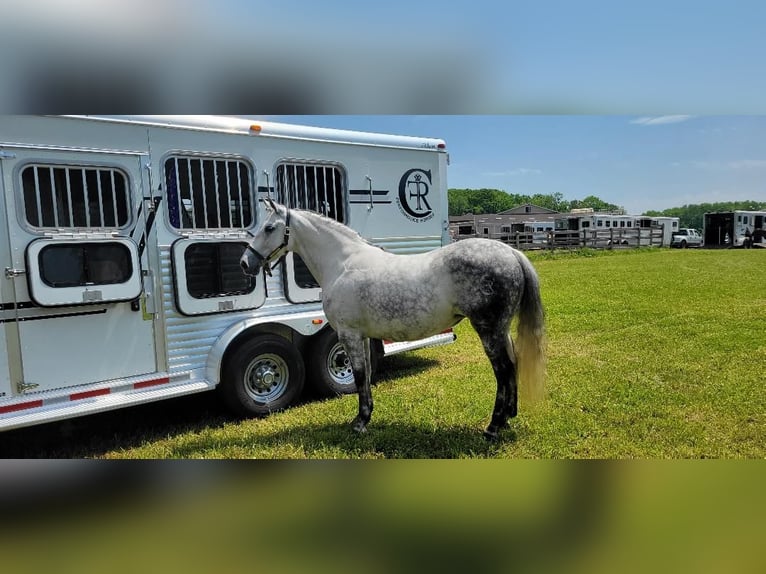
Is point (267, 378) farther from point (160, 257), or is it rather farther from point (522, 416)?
point (522, 416)

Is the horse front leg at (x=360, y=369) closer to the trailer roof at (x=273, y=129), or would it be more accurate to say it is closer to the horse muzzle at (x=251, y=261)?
the horse muzzle at (x=251, y=261)

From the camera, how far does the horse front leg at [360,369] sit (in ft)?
14.0

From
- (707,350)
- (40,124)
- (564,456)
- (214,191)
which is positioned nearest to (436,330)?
(564,456)

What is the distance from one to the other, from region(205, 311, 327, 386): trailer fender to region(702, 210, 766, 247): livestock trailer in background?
102 feet

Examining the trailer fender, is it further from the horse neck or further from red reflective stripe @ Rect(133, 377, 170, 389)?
the horse neck

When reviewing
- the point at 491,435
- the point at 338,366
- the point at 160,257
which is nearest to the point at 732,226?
the point at 338,366

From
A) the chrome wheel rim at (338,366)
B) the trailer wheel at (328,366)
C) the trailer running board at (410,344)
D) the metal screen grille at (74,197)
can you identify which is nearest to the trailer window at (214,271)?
the metal screen grille at (74,197)

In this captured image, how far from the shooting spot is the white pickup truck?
3438 cm

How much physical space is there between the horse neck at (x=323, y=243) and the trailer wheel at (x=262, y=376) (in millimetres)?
1106

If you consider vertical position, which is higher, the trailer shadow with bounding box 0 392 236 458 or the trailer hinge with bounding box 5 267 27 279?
the trailer hinge with bounding box 5 267 27 279

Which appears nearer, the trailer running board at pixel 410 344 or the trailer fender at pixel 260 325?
the trailer fender at pixel 260 325

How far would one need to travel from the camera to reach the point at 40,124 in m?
3.78

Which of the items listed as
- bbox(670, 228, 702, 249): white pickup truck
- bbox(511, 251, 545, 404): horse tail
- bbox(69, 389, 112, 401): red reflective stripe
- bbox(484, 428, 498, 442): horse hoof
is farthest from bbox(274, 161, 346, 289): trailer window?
bbox(670, 228, 702, 249): white pickup truck

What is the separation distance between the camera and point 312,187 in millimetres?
5359
